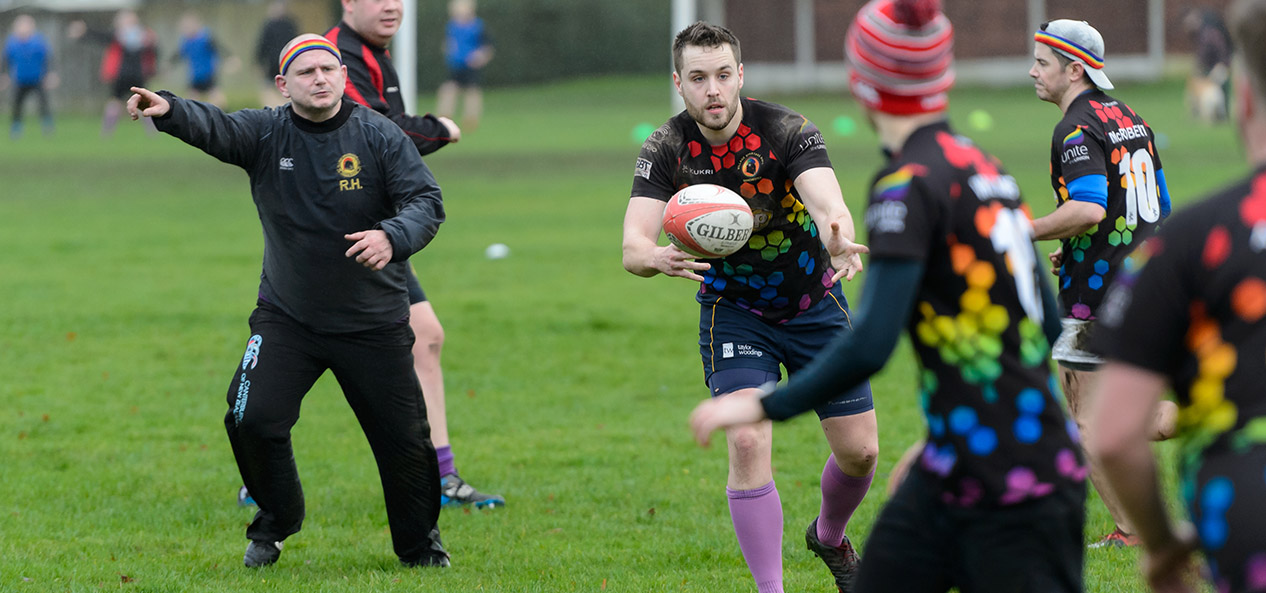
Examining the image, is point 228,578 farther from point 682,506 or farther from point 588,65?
point 588,65

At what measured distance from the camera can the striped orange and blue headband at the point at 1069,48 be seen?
5.93 meters

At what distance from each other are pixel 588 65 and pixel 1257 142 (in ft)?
129

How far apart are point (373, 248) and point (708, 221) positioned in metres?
1.32

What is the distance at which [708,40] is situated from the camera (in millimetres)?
5484

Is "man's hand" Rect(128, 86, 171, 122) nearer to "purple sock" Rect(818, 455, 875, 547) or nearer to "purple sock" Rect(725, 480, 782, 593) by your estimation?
"purple sock" Rect(725, 480, 782, 593)

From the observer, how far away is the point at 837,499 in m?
5.77

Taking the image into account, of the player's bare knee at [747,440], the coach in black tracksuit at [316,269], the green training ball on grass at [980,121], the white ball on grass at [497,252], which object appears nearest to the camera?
the player's bare knee at [747,440]

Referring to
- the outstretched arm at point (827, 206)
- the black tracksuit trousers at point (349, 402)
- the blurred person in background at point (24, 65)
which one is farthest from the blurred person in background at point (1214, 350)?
the blurred person in background at point (24, 65)

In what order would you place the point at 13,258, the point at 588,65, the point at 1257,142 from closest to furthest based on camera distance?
the point at 1257,142 < the point at 13,258 < the point at 588,65

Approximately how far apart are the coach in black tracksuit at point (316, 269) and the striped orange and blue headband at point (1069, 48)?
268 cm

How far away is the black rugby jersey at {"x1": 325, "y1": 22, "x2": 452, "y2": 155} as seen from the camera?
7105 mm

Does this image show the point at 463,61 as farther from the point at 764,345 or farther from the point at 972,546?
the point at 972,546

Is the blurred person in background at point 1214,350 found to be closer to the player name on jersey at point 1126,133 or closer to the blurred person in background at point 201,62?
the player name on jersey at point 1126,133

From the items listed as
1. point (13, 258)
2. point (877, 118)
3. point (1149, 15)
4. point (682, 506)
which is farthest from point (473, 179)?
point (1149, 15)
